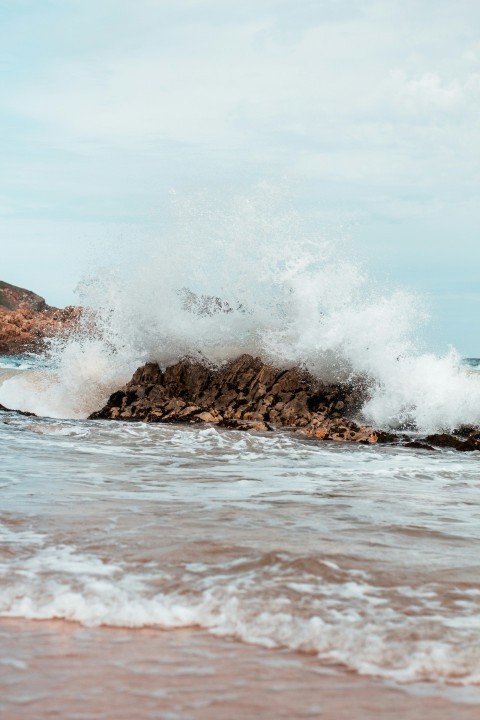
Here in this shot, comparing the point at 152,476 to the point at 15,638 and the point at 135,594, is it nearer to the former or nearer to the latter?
the point at 135,594

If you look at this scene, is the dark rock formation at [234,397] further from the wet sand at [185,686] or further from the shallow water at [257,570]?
the wet sand at [185,686]

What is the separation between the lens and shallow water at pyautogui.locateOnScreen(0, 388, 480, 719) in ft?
7.91

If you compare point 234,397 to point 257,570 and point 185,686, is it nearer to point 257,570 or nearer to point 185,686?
point 257,570

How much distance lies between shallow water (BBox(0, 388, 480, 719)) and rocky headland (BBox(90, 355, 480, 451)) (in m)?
3.74

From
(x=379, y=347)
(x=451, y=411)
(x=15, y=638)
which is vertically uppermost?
(x=379, y=347)

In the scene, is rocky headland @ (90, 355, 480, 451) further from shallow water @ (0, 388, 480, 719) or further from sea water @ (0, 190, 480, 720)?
shallow water @ (0, 388, 480, 719)

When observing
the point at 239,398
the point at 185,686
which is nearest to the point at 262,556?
the point at 185,686

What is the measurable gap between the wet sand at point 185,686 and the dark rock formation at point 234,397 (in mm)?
7228

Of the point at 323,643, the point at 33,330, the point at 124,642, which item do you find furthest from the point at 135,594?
the point at 33,330

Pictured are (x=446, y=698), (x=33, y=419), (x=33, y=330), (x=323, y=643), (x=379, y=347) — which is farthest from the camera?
(x=33, y=330)

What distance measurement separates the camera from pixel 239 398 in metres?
10.7

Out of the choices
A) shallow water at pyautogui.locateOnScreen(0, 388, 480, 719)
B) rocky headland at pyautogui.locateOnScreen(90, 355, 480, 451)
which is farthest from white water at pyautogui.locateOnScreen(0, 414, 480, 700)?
rocky headland at pyautogui.locateOnScreen(90, 355, 480, 451)

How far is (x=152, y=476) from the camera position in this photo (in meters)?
5.95

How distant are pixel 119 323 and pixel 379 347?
411 centimetres
